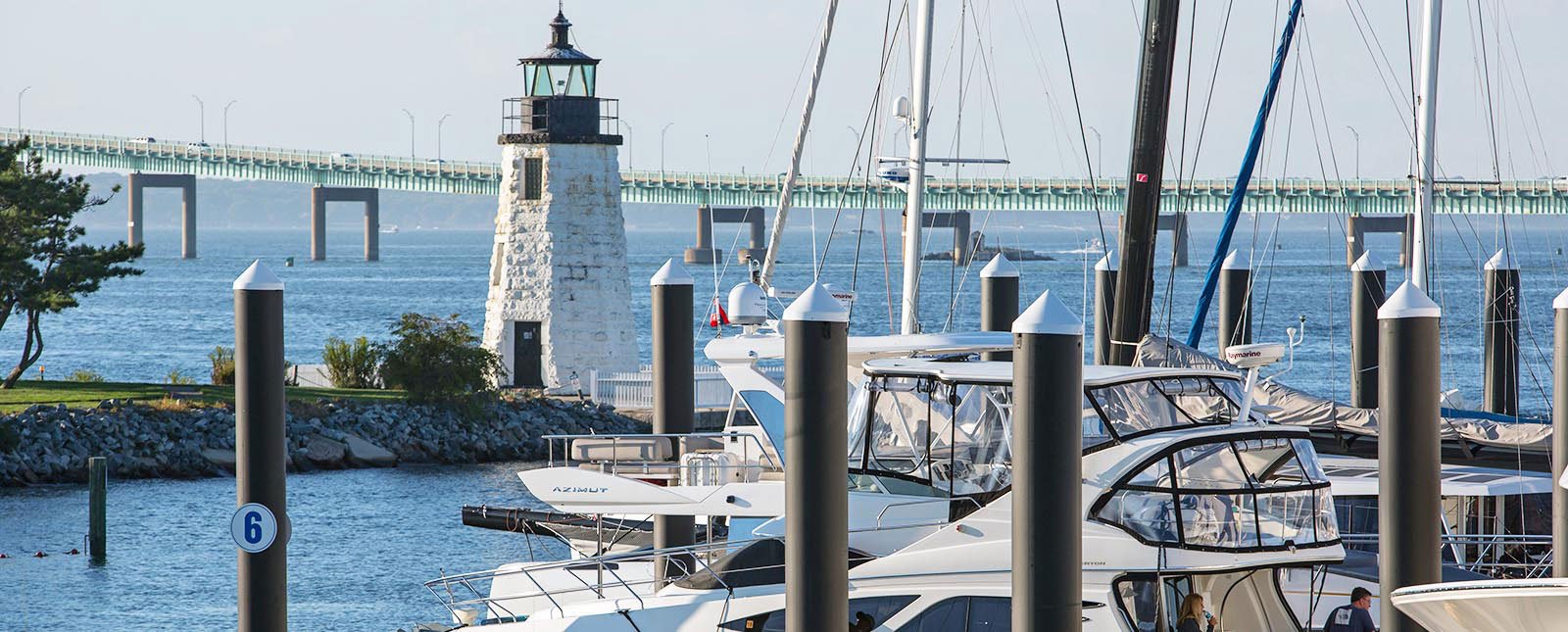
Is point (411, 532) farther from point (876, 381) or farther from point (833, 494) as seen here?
point (833, 494)

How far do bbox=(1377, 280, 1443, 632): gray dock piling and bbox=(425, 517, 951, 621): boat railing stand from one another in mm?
2936

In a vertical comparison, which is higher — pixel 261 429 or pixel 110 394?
pixel 261 429

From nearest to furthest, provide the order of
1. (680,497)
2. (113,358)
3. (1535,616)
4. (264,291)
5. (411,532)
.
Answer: (1535,616), (264,291), (680,497), (411,532), (113,358)

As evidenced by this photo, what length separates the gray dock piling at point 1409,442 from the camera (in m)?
11.5

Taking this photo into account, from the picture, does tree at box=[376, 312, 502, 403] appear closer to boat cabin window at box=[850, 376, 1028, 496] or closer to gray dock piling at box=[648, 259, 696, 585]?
gray dock piling at box=[648, 259, 696, 585]

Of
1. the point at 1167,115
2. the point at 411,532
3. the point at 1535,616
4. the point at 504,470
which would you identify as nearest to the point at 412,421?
the point at 504,470

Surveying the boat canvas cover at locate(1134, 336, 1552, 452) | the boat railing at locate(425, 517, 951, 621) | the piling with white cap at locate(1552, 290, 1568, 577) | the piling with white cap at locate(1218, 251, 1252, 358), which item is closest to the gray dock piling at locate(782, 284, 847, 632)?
the boat railing at locate(425, 517, 951, 621)

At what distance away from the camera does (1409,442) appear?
37.8 feet

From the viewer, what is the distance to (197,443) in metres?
37.6

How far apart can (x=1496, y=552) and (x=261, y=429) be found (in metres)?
10.6

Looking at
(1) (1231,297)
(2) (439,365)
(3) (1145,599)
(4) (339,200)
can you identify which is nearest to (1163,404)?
(3) (1145,599)

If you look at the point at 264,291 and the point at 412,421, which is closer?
the point at 264,291

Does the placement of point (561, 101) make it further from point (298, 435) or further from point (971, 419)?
point (971, 419)

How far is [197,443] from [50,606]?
516 inches
